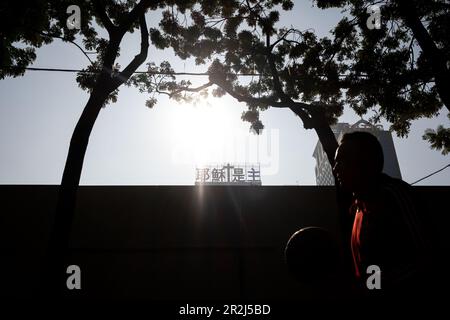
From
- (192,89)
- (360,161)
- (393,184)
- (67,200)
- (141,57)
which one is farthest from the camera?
(192,89)

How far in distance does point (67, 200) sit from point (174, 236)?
3.28 m

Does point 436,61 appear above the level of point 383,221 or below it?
above

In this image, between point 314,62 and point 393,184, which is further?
point 314,62

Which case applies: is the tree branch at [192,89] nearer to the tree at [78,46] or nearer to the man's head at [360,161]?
the tree at [78,46]

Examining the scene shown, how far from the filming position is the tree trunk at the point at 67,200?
4.86 meters

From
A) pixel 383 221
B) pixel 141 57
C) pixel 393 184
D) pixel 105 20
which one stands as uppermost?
pixel 105 20

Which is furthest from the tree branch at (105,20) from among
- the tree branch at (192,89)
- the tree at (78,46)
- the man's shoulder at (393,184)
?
the man's shoulder at (393,184)

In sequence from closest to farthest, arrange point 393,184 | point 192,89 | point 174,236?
point 393,184 → point 174,236 → point 192,89

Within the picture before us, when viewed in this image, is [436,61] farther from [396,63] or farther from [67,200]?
[67,200]

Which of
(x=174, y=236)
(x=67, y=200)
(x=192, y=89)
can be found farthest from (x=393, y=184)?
(x=192, y=89)

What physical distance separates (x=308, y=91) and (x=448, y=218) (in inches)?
219

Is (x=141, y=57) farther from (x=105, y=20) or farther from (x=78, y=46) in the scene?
(x=78, y=46)

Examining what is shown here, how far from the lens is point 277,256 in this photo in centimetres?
779

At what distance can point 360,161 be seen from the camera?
6.44 feet
